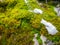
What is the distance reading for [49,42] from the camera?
15531 millimetres

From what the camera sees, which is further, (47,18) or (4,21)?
(47,18)

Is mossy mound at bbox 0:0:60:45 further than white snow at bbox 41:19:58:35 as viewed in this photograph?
No

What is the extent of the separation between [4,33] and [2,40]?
603 mm

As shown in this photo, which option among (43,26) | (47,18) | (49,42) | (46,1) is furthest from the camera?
(46,1)

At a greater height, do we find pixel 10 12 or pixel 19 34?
pixel 10 12

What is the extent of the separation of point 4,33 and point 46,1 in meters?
14.2

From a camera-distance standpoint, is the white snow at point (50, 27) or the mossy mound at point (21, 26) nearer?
the mossy mound at point (21, 26)

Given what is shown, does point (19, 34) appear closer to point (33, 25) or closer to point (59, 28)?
point (33, 25)

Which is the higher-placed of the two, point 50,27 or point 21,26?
point 21,26

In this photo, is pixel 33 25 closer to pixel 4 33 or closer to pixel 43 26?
pixel 43 26

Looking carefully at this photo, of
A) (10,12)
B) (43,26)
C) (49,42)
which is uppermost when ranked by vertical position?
(10,12)

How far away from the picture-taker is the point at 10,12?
19188mm

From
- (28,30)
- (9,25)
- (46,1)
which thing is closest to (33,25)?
(28,30)

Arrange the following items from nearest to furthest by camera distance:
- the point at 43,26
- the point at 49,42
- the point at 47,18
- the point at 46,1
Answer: the point at 49,42
the point at 43,26
the point at 47,18
the point at 46,1
